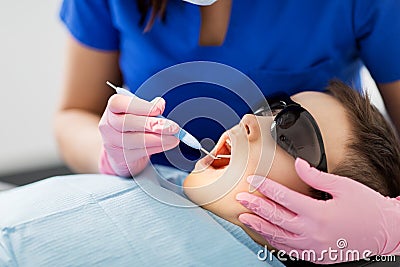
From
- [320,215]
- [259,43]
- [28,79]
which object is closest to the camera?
[320,215]

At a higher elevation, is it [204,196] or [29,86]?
[204,196]

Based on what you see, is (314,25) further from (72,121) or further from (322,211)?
(72,121)

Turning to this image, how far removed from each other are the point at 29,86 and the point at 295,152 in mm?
1527

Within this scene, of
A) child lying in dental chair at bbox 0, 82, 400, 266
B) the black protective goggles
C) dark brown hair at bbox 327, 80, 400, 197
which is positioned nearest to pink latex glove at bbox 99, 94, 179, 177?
child lying in dental chair at bbox 0, 82, 400, 266

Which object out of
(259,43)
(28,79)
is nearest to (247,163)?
(259,43)

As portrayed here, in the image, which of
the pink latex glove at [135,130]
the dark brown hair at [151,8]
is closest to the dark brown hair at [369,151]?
the pink latex glove at [135,130]

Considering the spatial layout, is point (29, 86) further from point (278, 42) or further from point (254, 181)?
point (254, 181)

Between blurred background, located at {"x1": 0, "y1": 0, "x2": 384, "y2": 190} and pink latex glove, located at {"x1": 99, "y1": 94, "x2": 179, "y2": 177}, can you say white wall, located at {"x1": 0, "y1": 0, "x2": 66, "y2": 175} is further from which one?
pink latex glove, located at {"x1": 99, "y1": 94, "x2": 179, "y2": 177}

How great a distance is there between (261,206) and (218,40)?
1.41ft

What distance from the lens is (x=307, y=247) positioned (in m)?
1.03

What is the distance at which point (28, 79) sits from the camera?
7.79 ft

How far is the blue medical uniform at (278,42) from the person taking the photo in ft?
4.21

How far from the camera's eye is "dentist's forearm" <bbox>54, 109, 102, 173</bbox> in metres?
1.37

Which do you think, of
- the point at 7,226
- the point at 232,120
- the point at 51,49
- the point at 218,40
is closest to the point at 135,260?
the point at 7,226
